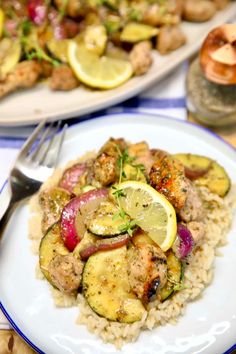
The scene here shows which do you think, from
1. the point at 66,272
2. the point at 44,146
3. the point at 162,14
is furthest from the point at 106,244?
the point at 162,14

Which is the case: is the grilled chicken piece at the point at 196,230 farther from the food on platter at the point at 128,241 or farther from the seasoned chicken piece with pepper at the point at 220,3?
the seasoned chicken piece with pepper at the point at 220,3

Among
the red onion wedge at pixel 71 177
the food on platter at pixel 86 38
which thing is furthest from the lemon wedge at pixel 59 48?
the red onion wedge at pixel 71 177

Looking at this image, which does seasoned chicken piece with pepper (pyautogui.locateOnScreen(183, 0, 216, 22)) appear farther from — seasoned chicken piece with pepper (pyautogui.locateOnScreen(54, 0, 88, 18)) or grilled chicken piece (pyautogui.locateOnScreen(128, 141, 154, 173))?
grilled chicken piece (pyautogui.locateOnScreen(128, 141, 154, 173))

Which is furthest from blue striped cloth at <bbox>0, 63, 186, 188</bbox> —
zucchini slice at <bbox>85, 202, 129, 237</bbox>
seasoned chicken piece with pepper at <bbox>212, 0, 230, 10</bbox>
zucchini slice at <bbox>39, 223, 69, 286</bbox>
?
zucchini slice at <bbox>85, 202, 129, 237</bbox>

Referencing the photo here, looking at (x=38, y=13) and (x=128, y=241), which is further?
(x=38, y=13)

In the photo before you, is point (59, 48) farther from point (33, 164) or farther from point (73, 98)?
point (33, 164)

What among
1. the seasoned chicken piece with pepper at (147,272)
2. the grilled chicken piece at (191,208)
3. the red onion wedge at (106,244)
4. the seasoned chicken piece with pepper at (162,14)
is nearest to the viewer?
the seasoned chicken piece with pepper at (147,272)

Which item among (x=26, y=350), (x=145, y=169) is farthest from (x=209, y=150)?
(x=26, y=350)
